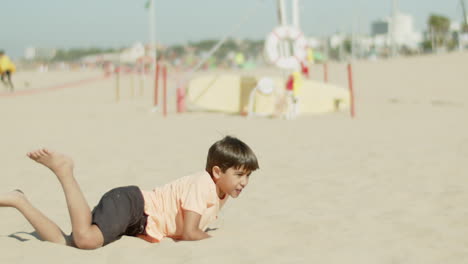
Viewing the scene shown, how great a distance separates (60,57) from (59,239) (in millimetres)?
142641

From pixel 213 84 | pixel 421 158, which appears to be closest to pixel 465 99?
pixel 213 84

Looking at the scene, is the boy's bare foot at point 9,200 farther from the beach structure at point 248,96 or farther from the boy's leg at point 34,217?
the beach structure at point 248,96

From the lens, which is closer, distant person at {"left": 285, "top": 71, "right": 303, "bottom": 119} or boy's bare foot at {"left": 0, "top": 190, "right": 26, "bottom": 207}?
boy's bare foot at {"left": 0, "top": 190, "right": 26, "bottom": 207}

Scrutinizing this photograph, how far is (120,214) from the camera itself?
132 inches

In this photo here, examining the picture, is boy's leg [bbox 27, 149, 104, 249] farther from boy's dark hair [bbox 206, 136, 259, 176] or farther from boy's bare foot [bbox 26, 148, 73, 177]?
boy's dark hair [bbox 206, 136, 259, 176]

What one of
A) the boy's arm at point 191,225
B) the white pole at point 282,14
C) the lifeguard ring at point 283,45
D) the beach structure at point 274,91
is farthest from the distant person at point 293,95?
the boy's arm at point 191,225

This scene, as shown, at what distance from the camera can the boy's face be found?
11.1 feet

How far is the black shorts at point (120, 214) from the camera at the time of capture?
131 inches

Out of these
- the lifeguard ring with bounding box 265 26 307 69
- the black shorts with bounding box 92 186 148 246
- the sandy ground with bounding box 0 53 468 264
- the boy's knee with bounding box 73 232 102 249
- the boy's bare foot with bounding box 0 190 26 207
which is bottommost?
the sandy ground with bounding box 0 53 468 264

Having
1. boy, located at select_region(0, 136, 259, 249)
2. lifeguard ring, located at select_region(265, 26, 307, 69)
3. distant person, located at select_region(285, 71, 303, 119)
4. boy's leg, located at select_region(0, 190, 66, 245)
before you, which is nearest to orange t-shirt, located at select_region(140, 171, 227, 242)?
boy, located at select_region(0, 136, 259, 249)

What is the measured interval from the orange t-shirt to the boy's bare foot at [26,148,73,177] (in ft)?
1.59

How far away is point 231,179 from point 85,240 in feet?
2.71

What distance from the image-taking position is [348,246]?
334 cm

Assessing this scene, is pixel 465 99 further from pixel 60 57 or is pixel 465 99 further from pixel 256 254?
pixel 60 57
